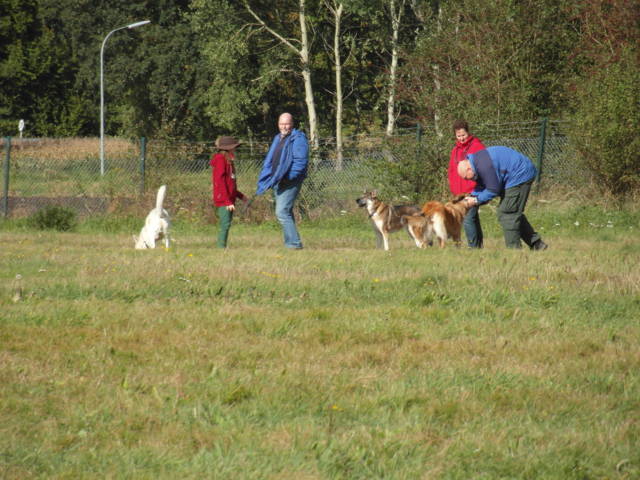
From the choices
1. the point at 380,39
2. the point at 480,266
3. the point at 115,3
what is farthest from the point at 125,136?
the point at 480,266

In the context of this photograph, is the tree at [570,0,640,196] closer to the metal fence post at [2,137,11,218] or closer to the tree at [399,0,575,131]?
the tree at [399,0,575,131]

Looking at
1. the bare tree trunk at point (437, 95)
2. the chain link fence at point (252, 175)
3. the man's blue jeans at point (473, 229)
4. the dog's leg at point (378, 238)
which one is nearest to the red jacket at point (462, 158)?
the man's blue jeans at point (473, 229)

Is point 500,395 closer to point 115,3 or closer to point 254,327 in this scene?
point 254,327

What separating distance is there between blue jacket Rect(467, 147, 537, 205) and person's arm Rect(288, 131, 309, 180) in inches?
84.1

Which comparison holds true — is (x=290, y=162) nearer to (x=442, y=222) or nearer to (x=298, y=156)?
(x=298, y=156)

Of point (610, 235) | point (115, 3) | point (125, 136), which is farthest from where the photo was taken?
point (125, 136)

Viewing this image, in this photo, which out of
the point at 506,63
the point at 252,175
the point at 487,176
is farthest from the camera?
the point at 506,63

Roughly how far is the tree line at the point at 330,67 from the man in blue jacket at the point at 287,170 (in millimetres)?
7369

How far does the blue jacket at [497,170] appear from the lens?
10094 millimetres

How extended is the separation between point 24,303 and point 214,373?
268 centimetres

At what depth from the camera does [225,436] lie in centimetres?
386

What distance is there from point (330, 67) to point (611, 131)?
29627 millimetres

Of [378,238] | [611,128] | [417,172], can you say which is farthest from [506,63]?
[378,238]

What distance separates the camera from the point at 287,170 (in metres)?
11.0
